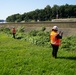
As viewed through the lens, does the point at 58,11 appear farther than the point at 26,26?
Yes

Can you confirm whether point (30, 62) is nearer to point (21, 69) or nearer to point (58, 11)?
point (21, 69)

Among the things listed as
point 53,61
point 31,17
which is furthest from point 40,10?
point 53,61

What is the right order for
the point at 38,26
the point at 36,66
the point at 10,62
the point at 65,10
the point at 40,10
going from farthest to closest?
the point at 40,10, the point at 65,10, the point at 38,26, the point at 10,62, the point at 36,66

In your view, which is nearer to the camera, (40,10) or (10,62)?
(10,62)

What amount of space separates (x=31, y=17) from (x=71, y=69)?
11443 cm

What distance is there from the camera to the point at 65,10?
106 m

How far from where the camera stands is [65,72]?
29.5 ft

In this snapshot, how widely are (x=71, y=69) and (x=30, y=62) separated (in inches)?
85.2

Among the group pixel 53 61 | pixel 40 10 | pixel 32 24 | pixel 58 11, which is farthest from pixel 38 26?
pixel 40 10

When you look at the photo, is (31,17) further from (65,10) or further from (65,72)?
Answer: (65,72)

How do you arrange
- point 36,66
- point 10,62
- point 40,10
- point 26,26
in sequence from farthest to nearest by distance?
point 40,10
point 26,26
point 10,62
point 36,66

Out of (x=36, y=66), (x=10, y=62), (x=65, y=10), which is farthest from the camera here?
(x=65, y=10)

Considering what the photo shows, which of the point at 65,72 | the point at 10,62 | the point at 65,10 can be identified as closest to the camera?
the point at 65,72

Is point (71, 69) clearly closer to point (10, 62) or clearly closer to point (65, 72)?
point (65, 72)
